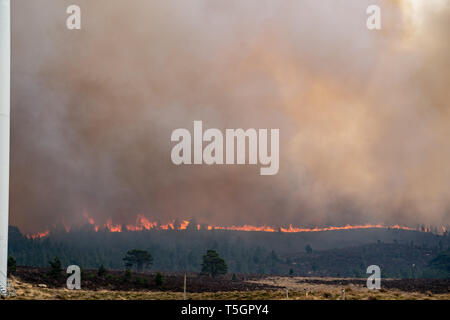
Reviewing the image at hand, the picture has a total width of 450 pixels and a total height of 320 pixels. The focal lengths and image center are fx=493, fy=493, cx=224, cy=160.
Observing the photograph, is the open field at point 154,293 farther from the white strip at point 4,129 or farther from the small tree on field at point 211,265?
the small tree on field at point 211,265

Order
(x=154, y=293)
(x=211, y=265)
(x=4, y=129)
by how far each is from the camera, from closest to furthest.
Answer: (x=4, y=129) → (x=154, y=293) → (x=211, y=265)

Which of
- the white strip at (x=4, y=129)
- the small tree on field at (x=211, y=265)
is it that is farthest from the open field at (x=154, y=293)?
the small tree on field at (x=211, y=265)

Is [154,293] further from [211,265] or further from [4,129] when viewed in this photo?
[211,265]

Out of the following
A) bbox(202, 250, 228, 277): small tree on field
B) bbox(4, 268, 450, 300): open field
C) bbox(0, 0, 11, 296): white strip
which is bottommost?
bbox(202, 250, 228, 277): small tree on field

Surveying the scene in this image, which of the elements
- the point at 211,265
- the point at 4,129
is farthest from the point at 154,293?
the point at 211,265

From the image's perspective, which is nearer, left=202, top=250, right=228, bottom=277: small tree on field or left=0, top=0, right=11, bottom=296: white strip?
left=0, top=0, right=11, bottom=296: white strip

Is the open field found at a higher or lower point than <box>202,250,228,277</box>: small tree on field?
higher

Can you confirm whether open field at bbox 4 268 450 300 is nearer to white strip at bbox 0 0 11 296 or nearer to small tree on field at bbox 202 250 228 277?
white strip at bbox 0 0 11 296

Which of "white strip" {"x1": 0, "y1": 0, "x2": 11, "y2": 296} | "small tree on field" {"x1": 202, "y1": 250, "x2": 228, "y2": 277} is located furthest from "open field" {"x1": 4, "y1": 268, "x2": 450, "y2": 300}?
"small tree on field" {"x1": 202, "y1": 250, "x2": 228, "y2": 277}
